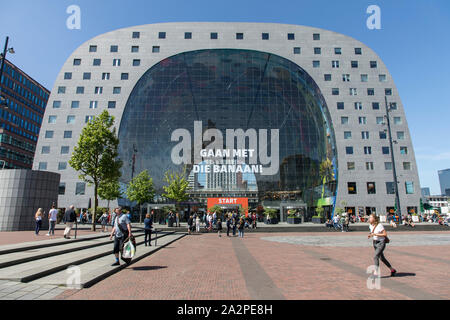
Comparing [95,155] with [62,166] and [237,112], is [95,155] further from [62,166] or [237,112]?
[237,112]

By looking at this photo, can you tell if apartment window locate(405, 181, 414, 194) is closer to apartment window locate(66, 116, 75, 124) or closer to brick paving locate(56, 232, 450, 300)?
brick paving locate(56, 232, 450, 300)

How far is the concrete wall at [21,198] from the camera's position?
21172mm

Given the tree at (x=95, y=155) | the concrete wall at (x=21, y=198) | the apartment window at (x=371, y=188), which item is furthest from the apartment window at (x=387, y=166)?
the concrete wall at (x=21, y=198)

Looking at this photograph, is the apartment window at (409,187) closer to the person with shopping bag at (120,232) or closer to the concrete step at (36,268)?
the person with shopping bag at (120,232)

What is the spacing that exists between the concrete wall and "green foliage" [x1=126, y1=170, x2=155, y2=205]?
871 inches

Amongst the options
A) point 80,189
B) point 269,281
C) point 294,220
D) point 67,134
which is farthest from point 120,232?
point 67,134

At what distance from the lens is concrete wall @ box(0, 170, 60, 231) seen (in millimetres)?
21172

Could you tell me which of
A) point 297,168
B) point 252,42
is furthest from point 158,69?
point 297,168

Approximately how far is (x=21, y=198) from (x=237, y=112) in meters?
42.5

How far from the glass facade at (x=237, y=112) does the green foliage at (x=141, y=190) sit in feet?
18.9

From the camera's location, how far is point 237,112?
5622 cm

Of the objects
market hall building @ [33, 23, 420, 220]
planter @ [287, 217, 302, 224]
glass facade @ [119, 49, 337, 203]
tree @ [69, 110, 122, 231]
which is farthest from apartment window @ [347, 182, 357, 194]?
Result: tree @ [69, 110, 122, 231]
